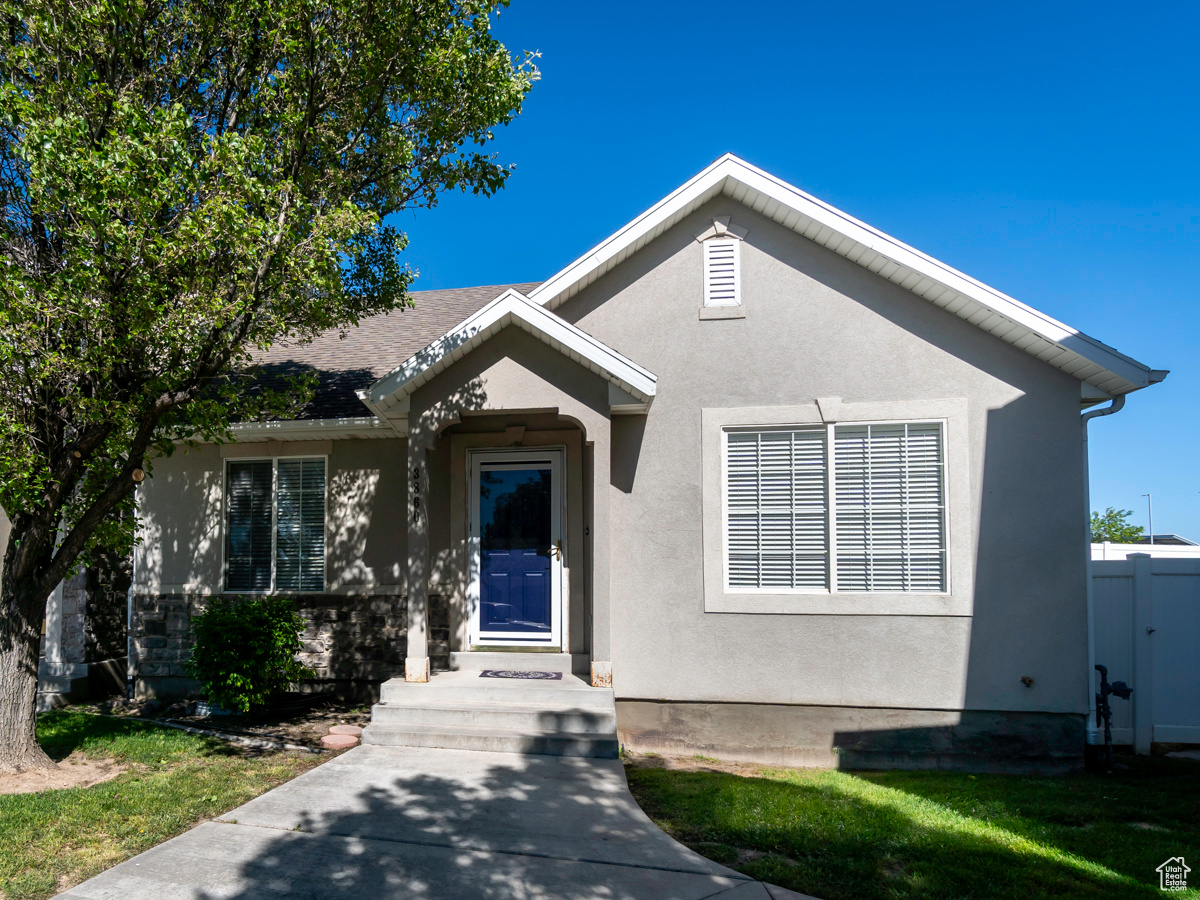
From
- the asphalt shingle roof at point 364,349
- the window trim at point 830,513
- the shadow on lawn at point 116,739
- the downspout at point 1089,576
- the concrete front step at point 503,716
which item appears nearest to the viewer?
the concrete front step at point 503,716

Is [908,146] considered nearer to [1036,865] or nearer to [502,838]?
[1036,865]

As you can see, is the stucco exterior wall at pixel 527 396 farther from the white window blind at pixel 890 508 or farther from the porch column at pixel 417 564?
the white window blind at pixel 890 508

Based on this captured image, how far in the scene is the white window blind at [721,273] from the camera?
307 inches

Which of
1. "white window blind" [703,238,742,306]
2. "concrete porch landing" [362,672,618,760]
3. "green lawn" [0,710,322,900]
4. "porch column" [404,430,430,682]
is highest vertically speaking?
"white window blind" [703,238,742,306]

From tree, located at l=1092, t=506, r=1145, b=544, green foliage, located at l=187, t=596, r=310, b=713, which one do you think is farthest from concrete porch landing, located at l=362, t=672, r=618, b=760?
tree, located at l=1092, t=506, r=1145, b=544

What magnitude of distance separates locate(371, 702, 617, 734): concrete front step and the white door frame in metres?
1.45

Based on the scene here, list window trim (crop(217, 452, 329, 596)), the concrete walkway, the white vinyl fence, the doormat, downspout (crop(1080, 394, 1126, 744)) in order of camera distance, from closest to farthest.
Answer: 1. the concrete walkway
2. downspout (crop(1080, 394, 1126, 744))
3. the doormat
4. the white vinyl fence
5. window trim (crop(217, 452, 329, 596))

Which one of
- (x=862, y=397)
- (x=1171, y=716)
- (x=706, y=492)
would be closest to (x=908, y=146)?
(x=862, y=397)

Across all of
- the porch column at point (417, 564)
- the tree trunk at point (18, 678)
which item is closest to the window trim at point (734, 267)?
the porch column at point (417, 564)

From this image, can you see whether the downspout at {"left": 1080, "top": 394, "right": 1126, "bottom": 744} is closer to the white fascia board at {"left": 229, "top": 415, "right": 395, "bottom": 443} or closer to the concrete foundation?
the concrete foundation

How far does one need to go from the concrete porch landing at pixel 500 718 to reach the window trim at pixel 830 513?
170 centimetres

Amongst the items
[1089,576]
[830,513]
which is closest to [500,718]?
Answer: [830,513]

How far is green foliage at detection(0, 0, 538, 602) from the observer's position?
521 centimetres

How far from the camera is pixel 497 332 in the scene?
7.36m
